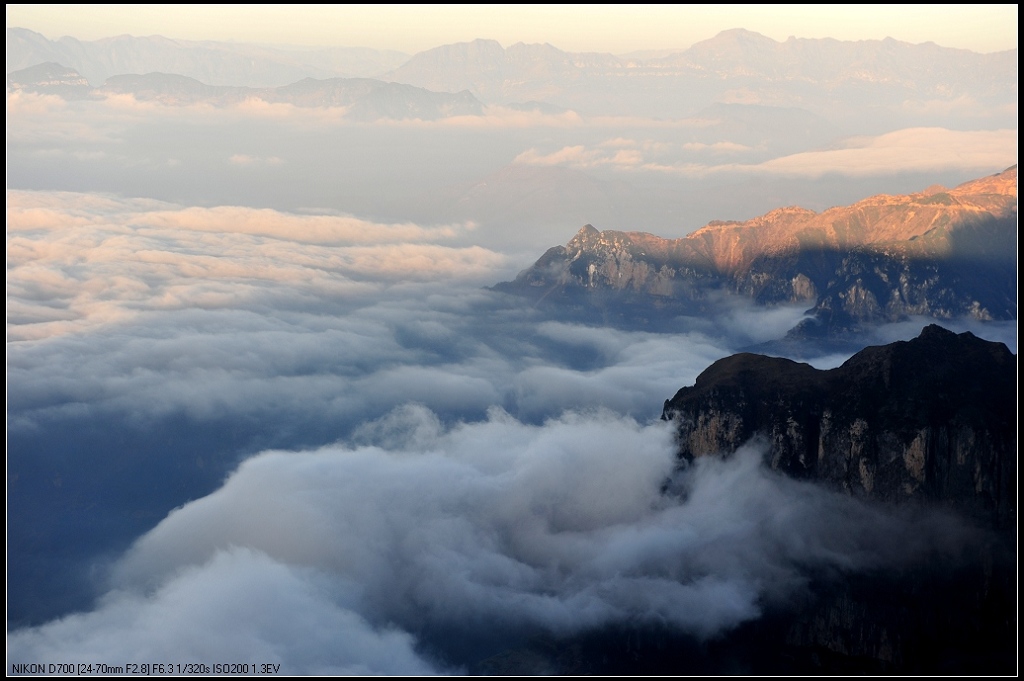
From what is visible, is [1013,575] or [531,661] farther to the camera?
[531,661]

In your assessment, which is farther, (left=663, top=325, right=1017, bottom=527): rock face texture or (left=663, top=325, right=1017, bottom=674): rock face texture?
(left=663, top=325, right=1017, bottom=527): rock face texture

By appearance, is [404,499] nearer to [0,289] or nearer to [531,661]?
[531,661]

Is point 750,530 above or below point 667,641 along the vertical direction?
above

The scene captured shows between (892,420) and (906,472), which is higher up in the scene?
(892,420)

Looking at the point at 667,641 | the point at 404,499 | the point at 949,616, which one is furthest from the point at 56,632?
the point at 949,616

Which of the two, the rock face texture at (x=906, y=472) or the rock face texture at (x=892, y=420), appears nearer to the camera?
the rock face texture at (x=906, y=472)

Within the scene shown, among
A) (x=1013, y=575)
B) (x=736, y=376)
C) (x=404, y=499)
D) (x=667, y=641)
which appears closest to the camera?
(x=1013, y=575)

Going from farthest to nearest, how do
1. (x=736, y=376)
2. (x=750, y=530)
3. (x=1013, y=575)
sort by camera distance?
(x=736, y=376)
(x=750, y=530)
(x=1013, y=575)

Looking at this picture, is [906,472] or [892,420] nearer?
[906,472]
